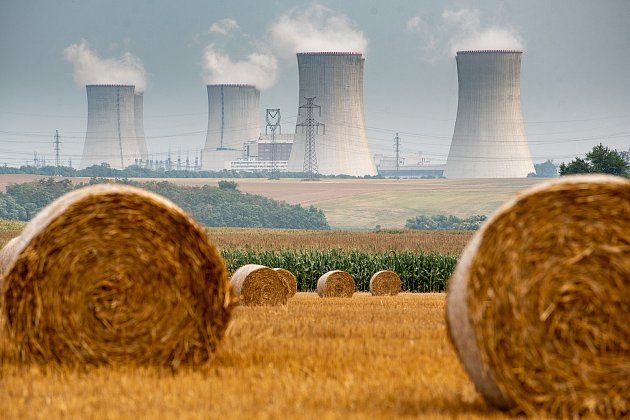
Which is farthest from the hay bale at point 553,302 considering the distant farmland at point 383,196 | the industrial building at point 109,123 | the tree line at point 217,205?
the industrial building at point 109,123

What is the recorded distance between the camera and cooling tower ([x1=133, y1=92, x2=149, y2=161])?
13998cm

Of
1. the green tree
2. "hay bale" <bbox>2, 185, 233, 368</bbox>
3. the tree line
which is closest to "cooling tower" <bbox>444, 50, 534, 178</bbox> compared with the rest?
the tree line

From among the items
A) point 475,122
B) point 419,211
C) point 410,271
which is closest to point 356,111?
point 475,122

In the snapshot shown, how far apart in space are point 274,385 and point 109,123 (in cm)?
11827

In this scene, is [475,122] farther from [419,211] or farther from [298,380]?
[298,380]

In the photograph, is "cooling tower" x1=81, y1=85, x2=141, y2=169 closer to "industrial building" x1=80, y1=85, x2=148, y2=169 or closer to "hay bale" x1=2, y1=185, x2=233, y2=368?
"industrial building" x1=80, y1=85, x2=148, y2=169

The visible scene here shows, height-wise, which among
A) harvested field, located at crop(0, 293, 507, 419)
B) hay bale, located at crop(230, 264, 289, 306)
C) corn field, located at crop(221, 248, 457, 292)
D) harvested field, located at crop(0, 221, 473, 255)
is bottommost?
harvested field, located at crop(0, 221, 473, 255)

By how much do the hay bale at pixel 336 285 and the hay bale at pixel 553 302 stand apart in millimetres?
15308

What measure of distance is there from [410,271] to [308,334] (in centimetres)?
1785

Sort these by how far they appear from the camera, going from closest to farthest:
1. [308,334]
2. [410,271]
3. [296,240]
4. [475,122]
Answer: [308,334] < [410,271] < [296,240] < [475,122]

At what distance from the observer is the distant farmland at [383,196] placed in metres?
113

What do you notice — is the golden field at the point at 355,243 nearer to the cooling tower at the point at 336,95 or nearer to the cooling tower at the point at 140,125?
the cooling tower at the point at 336,95

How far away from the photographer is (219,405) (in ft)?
22.3

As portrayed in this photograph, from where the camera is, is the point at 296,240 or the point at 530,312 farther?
the point at 296,240
